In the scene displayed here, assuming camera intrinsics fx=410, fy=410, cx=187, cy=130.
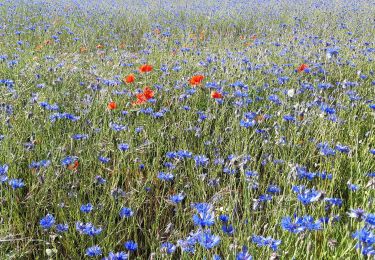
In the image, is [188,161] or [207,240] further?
[188,161]

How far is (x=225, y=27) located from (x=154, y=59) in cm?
369

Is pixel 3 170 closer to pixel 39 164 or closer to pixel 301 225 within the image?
pixel 39 164

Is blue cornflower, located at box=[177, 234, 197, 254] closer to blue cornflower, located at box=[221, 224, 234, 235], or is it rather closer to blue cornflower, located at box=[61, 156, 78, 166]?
blue cornflower, located at box=[221, 224, 234, 235]

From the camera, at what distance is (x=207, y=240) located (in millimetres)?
1185

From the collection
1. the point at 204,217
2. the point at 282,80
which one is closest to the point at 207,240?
the point at 204,217

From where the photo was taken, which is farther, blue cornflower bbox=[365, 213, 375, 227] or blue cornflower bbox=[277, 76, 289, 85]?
blue cornflower bbox=[277, 76, 289, 85]

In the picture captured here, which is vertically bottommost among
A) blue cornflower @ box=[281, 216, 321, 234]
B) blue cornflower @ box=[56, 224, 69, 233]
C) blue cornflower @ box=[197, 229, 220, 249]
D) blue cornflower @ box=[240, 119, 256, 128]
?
blue cornflower @ box=[56, 224, 69, 233]

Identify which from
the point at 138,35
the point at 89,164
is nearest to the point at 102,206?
the point at 89,164

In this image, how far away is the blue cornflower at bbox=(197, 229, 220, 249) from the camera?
1146mm

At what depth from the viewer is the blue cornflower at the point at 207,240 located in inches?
45.1

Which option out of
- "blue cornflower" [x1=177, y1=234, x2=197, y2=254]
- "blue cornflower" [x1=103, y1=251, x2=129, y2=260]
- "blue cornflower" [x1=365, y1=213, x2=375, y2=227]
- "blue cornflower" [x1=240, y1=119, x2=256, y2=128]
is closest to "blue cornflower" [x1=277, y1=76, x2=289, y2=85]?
"blue cornflower" [x1=240, y1=119, x2=256, y2=128]

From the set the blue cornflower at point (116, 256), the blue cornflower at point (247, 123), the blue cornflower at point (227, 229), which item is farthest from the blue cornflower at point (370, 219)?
the blue cornflower at point (247, 123)

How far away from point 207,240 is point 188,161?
3.05 feet

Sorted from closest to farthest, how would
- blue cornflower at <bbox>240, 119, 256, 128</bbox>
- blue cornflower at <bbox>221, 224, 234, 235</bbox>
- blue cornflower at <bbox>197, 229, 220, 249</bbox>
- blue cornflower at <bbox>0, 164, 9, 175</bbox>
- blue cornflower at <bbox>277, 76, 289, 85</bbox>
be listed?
blue cornflower at <bbox>197, 229, 220, 249</bbox> < blue cornflower at <bbox>221, 224, 234, 235</bbox> < blue cornflower at <bbox>0, 164, 9, 175</bbox> < blue cornflower at <bbox>240, 119, 256, 128</bbox> < blue cornflower at <bbox>277, 76, 289, 85</bbox>
